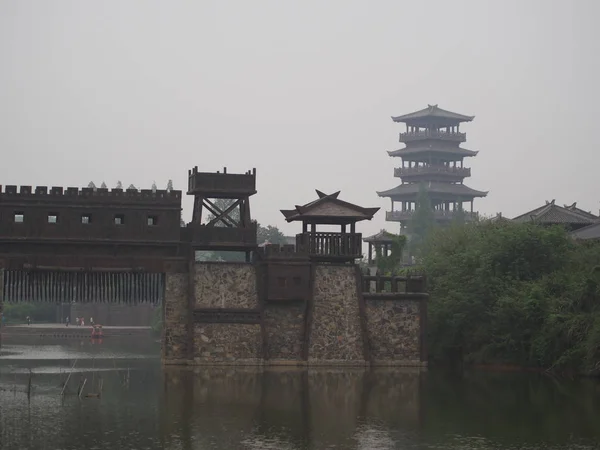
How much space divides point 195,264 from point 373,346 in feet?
27.2

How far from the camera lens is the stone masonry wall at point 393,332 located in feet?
164

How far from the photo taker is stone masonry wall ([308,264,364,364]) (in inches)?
1930

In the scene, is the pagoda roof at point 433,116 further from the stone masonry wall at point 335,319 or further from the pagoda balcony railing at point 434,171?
the stone masonry wall at point 335,319

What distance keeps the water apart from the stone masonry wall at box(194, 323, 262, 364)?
1612 mm

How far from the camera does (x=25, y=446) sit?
27328mm

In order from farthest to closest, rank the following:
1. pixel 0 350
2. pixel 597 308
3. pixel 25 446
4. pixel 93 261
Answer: pixel 0 350 < pixel 93 261 < pixel 597 308 < pixel 25 446

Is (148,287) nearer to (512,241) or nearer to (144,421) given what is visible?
(512,241)

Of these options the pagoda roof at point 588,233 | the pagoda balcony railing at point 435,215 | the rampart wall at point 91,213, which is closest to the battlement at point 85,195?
the rampart wall at point 91,213

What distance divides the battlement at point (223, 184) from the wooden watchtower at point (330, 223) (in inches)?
80.2

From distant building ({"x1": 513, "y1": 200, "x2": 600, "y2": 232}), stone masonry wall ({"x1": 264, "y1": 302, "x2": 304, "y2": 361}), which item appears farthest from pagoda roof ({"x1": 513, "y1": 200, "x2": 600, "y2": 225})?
stone masonry wall ({"x1": 264, "y1": 302, "x2": 304, "y2": 361})

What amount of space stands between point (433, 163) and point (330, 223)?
6088cm

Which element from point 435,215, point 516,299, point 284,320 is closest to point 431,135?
point 435,215

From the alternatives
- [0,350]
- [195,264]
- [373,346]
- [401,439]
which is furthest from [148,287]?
[401,439]

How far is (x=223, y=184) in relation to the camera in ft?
165
